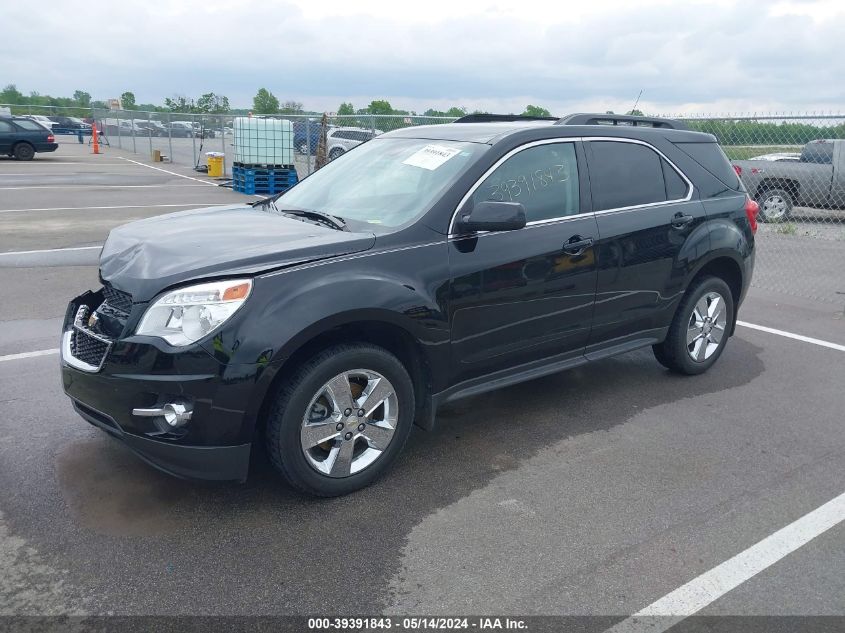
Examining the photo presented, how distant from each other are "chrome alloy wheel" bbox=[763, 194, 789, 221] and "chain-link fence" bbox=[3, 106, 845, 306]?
17 mm

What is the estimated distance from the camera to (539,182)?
434cm

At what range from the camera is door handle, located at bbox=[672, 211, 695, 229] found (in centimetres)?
497

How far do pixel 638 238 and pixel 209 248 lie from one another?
8.87 ft

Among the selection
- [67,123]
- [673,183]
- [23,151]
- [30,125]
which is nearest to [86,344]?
[673,183]

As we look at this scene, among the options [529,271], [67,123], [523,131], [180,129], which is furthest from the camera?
[67,123]

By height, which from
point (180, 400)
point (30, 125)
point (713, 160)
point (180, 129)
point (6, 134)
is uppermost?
point (180, 129)

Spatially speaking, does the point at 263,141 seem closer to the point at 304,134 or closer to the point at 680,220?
the point at 304,134

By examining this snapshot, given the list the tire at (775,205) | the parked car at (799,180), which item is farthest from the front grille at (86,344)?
the tire at (775,205)

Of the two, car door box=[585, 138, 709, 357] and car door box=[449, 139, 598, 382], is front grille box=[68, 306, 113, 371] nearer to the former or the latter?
car door box=[449, 139, 598, 382]

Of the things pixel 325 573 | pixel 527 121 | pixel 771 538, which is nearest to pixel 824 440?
pixel 771 538

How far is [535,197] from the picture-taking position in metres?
4.29

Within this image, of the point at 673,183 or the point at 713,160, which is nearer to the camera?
the point at 673,183

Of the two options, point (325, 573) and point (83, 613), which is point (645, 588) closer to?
point (325, 573)

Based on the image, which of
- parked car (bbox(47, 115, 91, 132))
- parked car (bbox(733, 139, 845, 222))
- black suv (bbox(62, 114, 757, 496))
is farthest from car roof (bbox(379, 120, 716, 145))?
parked car (bbox(47, 115, 91, 132))
